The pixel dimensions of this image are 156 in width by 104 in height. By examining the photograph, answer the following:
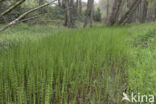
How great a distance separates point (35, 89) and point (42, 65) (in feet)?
1.02

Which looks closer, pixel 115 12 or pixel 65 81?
pixel 65 81

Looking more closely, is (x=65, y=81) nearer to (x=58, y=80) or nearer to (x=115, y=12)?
(x=58, y=80)

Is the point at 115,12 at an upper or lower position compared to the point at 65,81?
upper

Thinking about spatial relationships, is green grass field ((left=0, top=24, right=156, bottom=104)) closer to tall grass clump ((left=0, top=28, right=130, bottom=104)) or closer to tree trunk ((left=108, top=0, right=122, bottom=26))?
tall grass clump ((left=0, top=28, right=130, bottom=104))

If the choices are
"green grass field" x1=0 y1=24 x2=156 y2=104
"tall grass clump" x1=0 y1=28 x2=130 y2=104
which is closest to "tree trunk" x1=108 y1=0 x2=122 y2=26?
"tall grass clump" x1=0 y1=28 x2=130 y2=104

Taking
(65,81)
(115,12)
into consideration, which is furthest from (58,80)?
(115,12)

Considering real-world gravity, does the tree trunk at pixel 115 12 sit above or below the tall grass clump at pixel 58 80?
above

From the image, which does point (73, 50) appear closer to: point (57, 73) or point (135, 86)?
point (57, 73)

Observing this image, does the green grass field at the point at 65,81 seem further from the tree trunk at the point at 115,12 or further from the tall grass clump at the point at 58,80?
the tree trunk at the point at 115,12

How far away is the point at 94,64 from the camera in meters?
1.93

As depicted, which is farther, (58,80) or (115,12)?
(115,12)

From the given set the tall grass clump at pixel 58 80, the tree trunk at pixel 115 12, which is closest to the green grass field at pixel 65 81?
the tall grass clump at pixel 58 80

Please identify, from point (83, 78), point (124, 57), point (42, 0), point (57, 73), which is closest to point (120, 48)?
point (124, 57)

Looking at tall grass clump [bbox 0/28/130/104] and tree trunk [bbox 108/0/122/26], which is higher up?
tree trunk [bbox 108/0/122/26]
